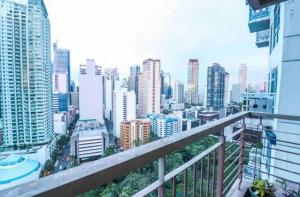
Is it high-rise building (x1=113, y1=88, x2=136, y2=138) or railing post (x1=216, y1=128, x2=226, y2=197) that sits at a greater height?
railing post (x1=216, y1=128, x2=226, y2=197)

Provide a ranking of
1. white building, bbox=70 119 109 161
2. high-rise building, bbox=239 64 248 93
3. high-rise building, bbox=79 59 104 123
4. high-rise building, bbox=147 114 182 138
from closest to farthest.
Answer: white building, bbox=70 119 109 161 → high-rise building, bbox=239 64 248 93 → high-rise building, bbox=147 114 182 138 → high-rise building, bbox=79 59 104 123

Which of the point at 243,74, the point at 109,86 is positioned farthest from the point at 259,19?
the point at 109,86

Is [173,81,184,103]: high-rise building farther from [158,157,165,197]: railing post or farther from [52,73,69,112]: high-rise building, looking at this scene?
[158,157,165,197]: railing post

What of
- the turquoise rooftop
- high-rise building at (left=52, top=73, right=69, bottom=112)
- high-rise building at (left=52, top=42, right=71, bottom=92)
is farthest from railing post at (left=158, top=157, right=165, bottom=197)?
high-rise building at (left=52, top=42, right=71, bottom=92)

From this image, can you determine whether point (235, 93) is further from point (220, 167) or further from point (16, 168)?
point (220, 167)

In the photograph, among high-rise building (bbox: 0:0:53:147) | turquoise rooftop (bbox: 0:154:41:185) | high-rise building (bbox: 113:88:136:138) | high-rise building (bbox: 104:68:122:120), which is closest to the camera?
turquoise rooftop (bbox: 0:154:41:185)

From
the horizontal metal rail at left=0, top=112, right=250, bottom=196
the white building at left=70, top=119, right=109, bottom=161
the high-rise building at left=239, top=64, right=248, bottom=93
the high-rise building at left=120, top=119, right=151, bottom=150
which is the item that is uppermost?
the high-rise building at left=239, top=64, right=248, bottom=93

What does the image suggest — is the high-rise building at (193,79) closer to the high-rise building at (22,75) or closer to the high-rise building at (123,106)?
the high-rise building at (123,106)
